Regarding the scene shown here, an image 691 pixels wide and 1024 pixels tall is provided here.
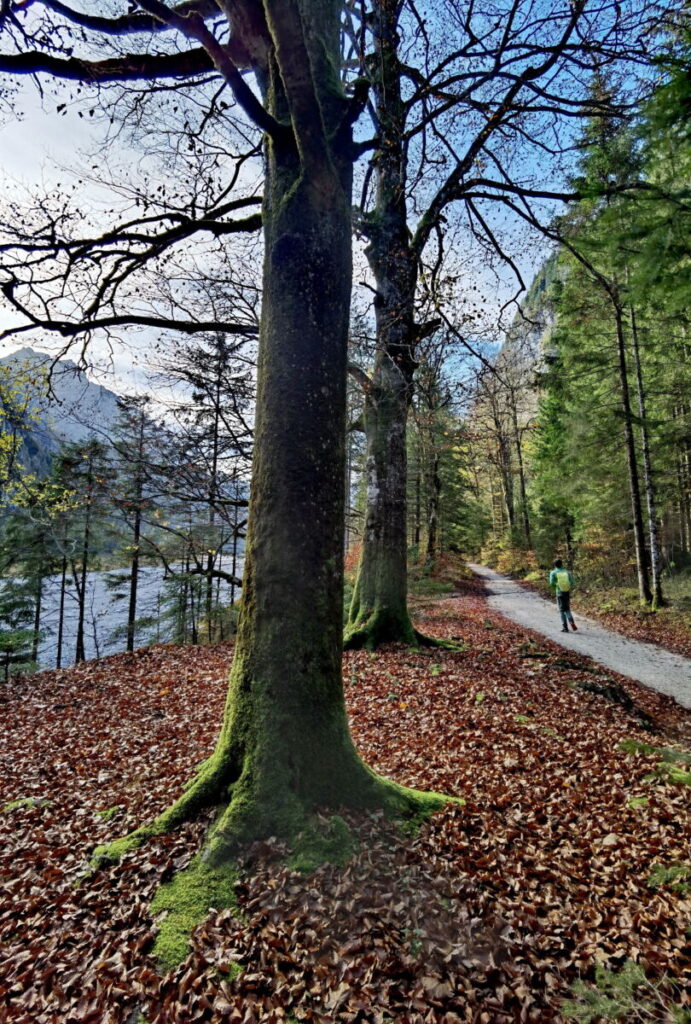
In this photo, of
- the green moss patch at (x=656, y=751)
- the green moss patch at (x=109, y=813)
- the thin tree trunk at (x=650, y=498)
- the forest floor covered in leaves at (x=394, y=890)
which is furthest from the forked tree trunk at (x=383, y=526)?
the thin tree trunk at (x=650, y=498)

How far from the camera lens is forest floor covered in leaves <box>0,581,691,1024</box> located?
217 centimetres

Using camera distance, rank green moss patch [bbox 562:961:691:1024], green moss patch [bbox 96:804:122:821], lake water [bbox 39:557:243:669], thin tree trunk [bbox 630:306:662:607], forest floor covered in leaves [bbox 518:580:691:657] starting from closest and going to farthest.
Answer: green moss patch [bbox 562:961:691:1024]
green moss patch [bbox 96:804:122:821]
forest floor covered in leaves [bbox 518:580:691:657]
thin tree trunk [bbox 630:306:662:607]
lake water [bbox 39:557:243:669]

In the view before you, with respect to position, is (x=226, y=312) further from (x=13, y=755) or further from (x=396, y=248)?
(x=13, y=755)

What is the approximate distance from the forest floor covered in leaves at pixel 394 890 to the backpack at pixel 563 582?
7.05 meters

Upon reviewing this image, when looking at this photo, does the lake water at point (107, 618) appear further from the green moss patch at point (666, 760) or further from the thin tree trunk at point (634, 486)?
the thin tree trunk at point (634, 486)

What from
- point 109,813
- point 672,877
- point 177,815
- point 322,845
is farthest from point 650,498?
point 109,813

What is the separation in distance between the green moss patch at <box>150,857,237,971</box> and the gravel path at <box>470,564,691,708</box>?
24.7 ft

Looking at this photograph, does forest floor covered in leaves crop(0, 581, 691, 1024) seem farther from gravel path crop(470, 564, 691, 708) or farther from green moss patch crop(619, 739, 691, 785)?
gravel path crop(470, 564, 691, 708)

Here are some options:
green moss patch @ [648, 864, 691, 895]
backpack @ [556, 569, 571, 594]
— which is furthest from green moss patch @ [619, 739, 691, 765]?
backpack @ [556, 569, 571, 594]

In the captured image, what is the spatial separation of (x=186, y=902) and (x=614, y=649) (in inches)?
418

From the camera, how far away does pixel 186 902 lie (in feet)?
8.63

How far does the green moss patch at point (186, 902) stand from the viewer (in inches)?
93.6

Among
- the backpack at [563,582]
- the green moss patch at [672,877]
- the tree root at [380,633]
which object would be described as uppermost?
the backpack at [563,582]

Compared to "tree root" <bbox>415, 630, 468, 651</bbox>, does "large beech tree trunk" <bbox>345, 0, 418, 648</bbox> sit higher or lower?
higher
